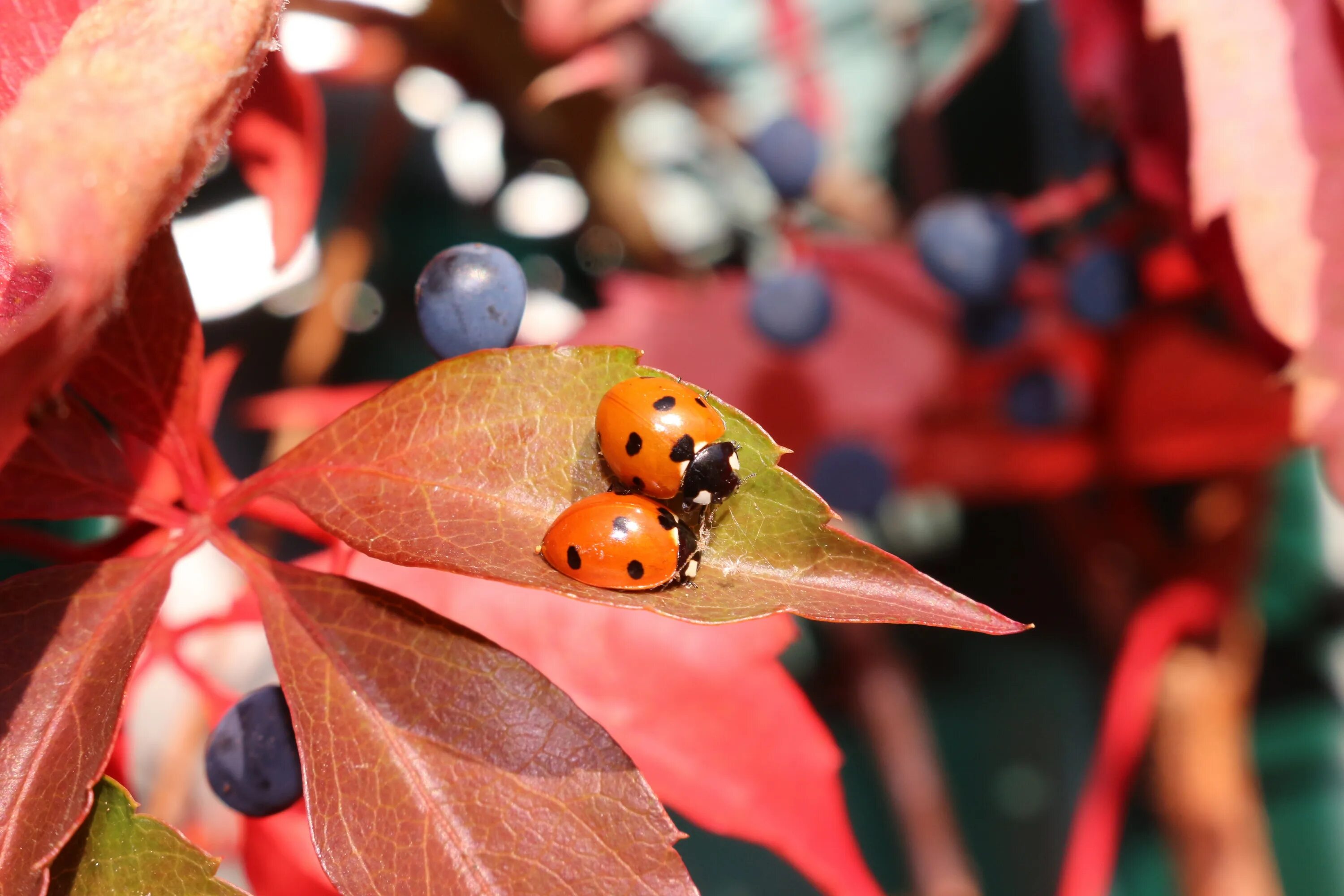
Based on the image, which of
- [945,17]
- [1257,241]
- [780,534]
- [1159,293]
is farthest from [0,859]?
[945,17]

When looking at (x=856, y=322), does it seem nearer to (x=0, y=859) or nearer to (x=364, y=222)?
(x=364, y=222)

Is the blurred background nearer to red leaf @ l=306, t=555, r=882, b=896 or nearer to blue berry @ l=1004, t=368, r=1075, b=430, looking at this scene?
blue berry @ l=1004, t=368, r=1075, b=430

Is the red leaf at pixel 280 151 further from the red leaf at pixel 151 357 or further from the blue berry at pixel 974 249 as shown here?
the blue berry at pixel 974 249

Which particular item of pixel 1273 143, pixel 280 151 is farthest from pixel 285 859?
pixel 1273 143

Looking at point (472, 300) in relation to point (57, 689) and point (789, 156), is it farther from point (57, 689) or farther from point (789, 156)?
point (789, 156)

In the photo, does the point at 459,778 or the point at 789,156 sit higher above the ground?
the point at 789,156

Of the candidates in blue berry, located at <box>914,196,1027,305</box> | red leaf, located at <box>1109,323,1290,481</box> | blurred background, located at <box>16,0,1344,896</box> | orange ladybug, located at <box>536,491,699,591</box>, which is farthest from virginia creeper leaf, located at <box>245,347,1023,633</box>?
red leaf, located at <box>1109,323,1290,481</box>

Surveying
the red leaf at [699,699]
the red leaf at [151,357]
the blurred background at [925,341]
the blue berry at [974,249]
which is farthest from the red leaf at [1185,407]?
the red leaf at [151,357]
